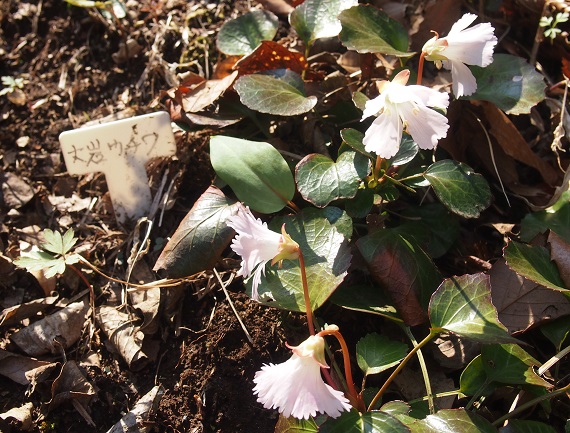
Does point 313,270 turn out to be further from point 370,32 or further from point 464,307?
point 370,32

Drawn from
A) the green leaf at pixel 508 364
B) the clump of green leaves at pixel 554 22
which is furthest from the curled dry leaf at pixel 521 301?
the clump of green leaves at pixel 554 22

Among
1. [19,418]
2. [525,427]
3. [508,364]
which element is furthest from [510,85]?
[19,418]

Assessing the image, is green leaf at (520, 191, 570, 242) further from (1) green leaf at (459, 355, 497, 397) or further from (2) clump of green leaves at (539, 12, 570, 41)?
(2) clump of green leaves at (539, 12, 570, 41)

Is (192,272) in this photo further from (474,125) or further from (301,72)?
(474,125)

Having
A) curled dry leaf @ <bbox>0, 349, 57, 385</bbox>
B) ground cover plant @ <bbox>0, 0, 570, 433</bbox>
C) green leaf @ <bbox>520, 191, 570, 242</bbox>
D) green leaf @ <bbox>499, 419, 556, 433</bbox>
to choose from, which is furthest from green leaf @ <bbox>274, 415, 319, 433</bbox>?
green leaf @ <bbox>520, 191, 570, 242</bbox>

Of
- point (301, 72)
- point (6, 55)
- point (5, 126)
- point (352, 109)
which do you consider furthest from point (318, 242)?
point (6, 55)
